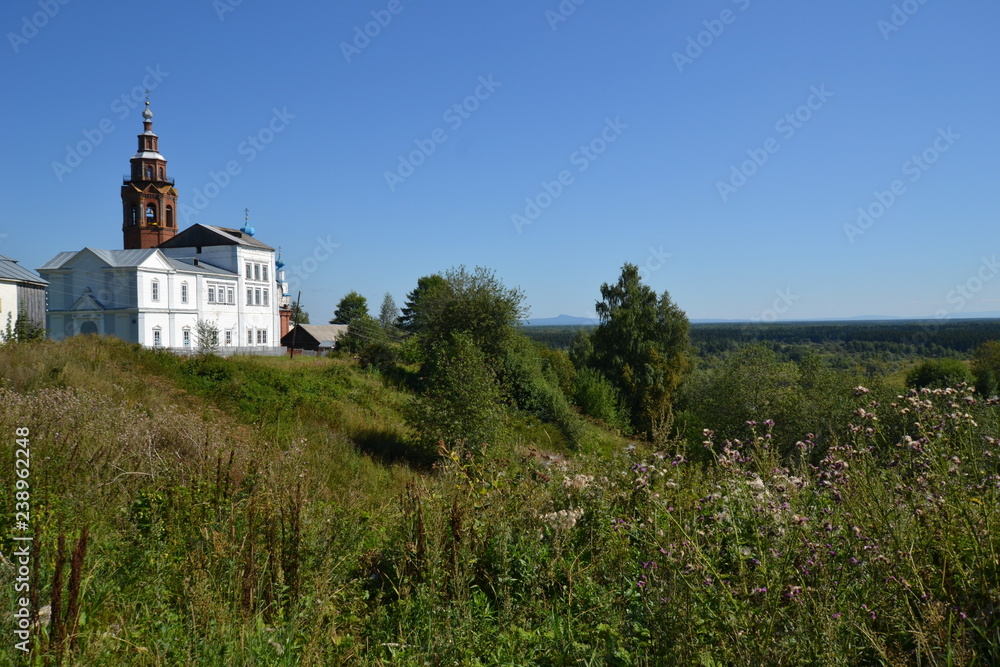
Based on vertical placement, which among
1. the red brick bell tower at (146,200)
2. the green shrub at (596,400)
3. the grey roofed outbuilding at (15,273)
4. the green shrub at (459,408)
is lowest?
the green shrub at (596,400)

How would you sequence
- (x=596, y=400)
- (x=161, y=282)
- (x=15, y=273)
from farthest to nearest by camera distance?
(x=161, y=282)
(x=596, y=400)
(x=15, y=273)

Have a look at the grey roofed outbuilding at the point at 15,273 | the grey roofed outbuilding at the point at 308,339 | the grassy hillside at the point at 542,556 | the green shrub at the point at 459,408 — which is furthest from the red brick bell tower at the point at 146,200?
the grassy hillside at the point at 542,556

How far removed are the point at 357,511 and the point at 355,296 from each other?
88327mm

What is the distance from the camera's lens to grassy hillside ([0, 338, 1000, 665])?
2684 millimetres

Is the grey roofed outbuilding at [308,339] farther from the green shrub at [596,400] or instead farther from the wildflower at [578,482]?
the wildflower at [578,482]

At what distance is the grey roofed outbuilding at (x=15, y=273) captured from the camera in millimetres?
24064

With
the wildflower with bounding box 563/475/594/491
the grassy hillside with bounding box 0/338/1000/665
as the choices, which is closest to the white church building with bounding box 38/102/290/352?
the grassy hillside with bounding box 0/338/1000/665

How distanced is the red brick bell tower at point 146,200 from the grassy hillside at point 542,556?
5536cm

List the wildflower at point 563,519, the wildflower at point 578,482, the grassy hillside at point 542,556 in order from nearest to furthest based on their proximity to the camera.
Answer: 1. the grassy hillside at point 542,556
2. the wildflower at point 563,519
3. the wildflower at point 578,482

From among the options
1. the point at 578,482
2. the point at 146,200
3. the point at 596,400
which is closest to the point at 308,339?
the point at 146,200

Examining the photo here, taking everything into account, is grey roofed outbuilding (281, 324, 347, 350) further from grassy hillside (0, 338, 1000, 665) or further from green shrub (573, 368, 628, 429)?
grassy hillside (0, 338, 1000, 665)

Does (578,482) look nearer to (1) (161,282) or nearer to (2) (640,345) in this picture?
(2) (640,345)

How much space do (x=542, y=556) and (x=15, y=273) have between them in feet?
95.0

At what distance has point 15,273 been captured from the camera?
81.2 ft
